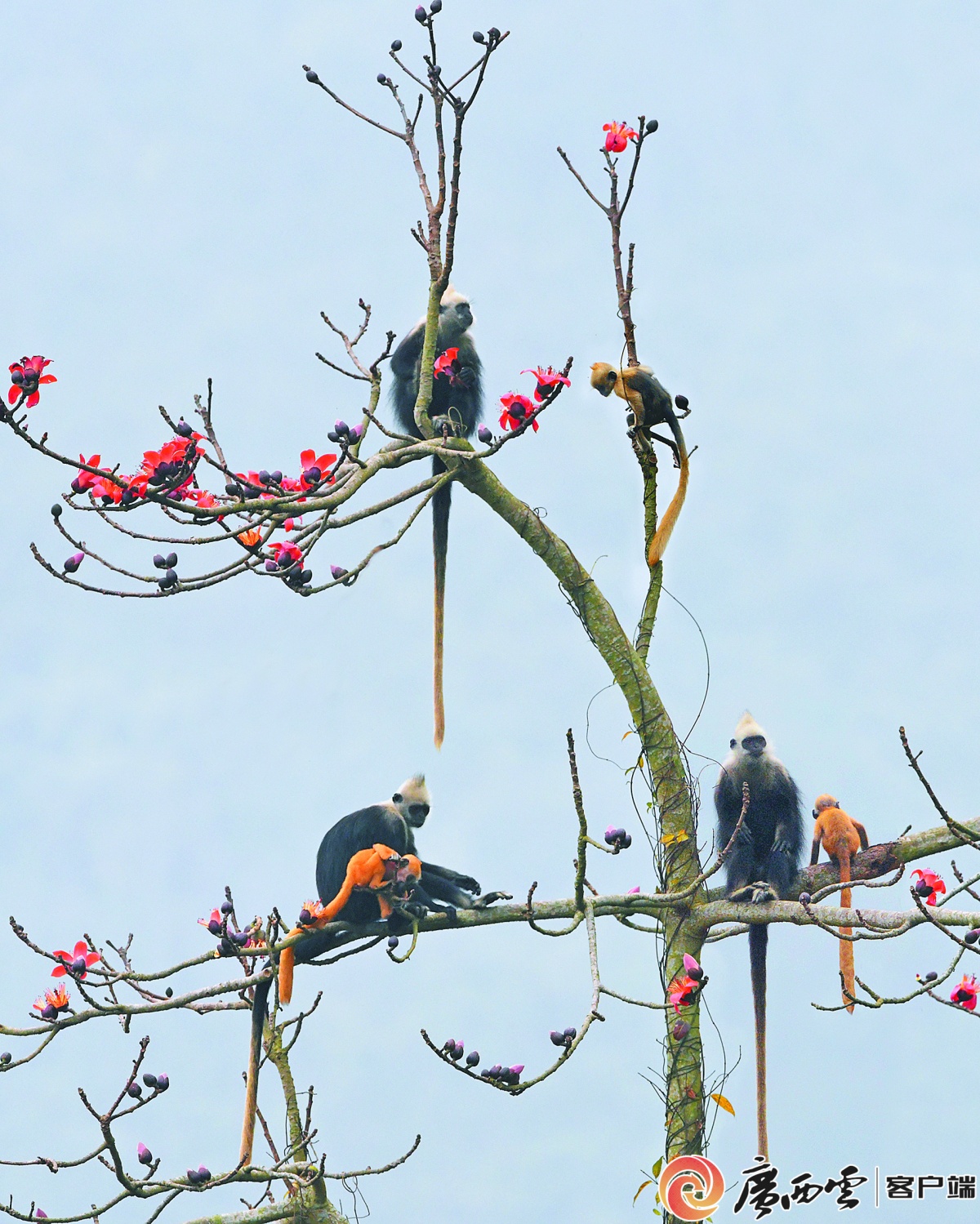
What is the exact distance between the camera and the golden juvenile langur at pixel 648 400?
6871 millimetres

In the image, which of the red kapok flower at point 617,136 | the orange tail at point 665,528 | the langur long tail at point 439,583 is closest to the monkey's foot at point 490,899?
the langur long tail at point 439,583

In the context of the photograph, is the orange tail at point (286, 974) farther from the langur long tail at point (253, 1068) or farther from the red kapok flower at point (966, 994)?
the red kapok flower at point (966, 994)

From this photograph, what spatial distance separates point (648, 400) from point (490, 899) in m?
2.48

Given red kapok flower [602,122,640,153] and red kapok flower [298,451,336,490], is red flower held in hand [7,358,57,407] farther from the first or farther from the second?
red kapok flower [602,122,640,153]

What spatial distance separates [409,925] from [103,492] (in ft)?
7.24

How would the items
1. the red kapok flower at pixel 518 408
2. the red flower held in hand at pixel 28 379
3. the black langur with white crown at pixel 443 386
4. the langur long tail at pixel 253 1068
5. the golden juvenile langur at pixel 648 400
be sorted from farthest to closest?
the black langur with white crown at pixel 443 386 < the golden juvenile langur at pixel 648 400 < the langur long tail at pixel 253 1068 < the red kapok flower at pixel 518 408 < the red flower held in hand at pixel 28 379

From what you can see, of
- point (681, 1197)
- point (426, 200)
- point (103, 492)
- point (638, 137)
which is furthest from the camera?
point (638, 137)

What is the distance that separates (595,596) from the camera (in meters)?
6.86

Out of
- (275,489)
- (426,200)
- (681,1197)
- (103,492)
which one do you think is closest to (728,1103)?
(681,1197)

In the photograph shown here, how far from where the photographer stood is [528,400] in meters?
5.32

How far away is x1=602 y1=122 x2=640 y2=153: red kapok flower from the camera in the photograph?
23.0ft

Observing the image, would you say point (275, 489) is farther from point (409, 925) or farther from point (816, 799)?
point (816, 799)

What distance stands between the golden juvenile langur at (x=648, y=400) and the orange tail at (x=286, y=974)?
9.18ft

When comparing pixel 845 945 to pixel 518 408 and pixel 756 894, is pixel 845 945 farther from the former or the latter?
pixel 518 408
